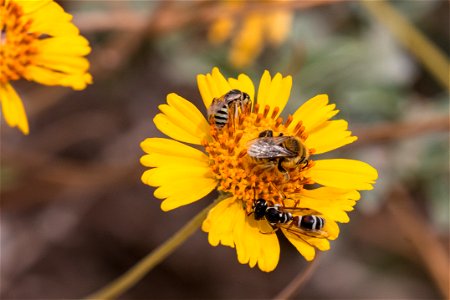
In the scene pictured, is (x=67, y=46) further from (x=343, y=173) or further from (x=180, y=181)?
(x=343, y=173)

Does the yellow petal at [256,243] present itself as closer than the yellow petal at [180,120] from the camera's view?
Yes

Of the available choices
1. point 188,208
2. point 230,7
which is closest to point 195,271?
point 188,208

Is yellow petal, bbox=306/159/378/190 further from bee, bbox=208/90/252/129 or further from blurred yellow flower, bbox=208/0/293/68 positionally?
blurred yellow flower, bbox=208/0/293/68

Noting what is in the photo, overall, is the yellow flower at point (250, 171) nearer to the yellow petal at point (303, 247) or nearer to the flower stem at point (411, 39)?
the yellow petal at point (303, 247)

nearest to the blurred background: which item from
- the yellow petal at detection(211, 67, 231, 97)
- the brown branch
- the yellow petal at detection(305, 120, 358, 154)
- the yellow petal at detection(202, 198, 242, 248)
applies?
the brown branch

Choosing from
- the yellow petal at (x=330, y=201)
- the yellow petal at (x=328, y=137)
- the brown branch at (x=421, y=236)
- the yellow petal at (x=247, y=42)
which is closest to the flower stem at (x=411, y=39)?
the yellow petal at (x=247, y=42)

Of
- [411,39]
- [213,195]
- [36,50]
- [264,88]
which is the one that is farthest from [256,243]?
[411,39]
